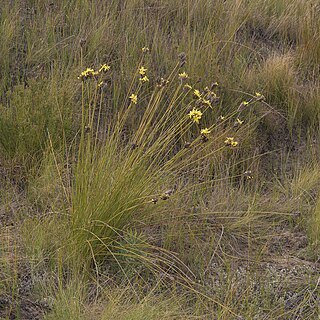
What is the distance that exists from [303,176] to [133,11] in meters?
2.17

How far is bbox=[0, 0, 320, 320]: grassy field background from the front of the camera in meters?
2.86

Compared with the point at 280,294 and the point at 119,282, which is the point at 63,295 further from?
the point at 280,294

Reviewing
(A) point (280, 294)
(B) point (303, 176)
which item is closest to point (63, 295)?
(A) point (280, 294)

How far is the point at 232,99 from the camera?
179 inches

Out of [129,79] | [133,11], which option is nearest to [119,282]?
[129,79]

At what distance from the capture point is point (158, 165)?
3492 millimetres

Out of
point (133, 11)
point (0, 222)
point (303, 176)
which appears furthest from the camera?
point (133, 11)

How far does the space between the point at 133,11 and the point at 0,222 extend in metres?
2.67

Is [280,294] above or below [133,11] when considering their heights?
below

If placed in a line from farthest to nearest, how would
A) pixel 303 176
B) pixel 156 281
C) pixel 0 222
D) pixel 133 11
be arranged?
pixel 133 11
pixel 303 176
pixel 0 222
pixel 156 281

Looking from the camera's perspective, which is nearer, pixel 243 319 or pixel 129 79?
pixel 243 319

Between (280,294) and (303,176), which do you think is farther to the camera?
(303,176)

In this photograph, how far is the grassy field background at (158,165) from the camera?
2.86 meters

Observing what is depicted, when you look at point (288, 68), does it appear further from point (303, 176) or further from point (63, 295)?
point (63, 295)
